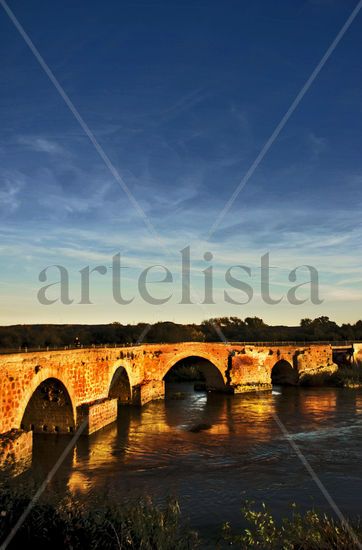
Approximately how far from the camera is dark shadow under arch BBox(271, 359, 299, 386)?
43.8 m

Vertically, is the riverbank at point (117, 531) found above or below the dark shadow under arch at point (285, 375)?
above

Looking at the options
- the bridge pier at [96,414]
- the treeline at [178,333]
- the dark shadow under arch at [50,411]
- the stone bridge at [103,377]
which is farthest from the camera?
the treeline at [178,333]

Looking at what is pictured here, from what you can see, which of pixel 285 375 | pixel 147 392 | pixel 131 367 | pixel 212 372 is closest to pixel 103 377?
pixel 131 367

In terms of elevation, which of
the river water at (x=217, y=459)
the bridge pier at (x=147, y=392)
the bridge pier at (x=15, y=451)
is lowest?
the river water at (x=217, y=459)

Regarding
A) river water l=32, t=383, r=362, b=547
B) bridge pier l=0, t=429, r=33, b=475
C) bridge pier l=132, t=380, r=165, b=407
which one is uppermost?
bridge pier l=0, t=429, r=33, b=475

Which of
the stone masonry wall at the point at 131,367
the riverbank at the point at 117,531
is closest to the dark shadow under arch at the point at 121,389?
the stone masonry wall at the point at 131,367

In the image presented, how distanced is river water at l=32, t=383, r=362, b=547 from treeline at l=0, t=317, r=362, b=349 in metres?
32.0

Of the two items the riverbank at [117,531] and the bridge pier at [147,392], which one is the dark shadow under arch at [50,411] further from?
the riverbank at [117,531]

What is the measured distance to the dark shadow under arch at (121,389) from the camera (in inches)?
1231

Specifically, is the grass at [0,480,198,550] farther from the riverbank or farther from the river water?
the river water

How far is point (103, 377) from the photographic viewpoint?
25.8 metres

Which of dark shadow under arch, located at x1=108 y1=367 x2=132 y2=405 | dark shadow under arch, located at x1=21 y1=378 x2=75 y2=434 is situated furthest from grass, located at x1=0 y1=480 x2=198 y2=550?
dark shadow under arch, located at x1=108 y1=367 x2=132 y2=405

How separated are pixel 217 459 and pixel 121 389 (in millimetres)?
13497

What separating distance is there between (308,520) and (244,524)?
12.8ft
